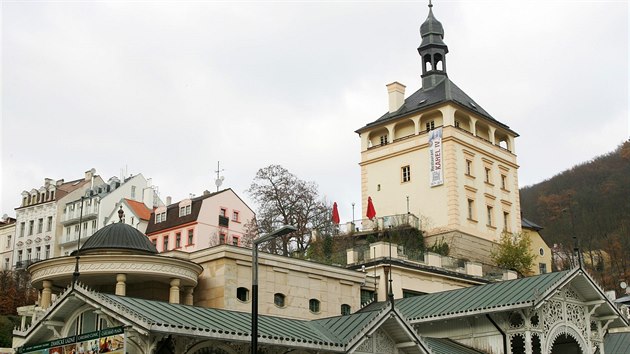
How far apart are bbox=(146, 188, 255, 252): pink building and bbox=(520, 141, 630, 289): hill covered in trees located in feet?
112

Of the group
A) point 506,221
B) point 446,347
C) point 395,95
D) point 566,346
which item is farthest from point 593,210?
point 446,347

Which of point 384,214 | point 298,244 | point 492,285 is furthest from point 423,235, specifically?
point 492,285

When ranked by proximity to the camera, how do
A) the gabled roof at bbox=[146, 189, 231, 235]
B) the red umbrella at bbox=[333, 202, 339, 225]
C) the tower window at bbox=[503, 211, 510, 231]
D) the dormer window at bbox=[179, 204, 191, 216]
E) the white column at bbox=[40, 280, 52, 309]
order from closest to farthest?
the white column at bbox=[40, 280, 52, 309] < the red umbrella at bbox=[333, 202, 339, 225] < the tower window at bbox=[503, 211, 510, 231] < the gabled roof at bbox=[146, 189, 231, 235] < the dormer window at bbox=[179, 204, 191, 216]

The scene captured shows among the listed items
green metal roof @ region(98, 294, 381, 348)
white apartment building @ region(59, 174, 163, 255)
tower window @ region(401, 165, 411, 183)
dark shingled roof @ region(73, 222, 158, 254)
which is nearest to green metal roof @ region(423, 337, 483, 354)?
green metal roof @ region(98, 294, 381, 348)

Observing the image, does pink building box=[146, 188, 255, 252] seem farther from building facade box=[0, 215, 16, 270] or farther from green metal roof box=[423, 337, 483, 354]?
green metal roof box=[423, 337, 483, 354]

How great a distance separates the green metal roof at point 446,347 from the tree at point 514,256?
88.4 ft

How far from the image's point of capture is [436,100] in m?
67.1

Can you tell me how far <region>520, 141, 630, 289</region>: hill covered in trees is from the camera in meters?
90.6

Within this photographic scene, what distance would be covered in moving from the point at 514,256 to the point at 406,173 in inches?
406

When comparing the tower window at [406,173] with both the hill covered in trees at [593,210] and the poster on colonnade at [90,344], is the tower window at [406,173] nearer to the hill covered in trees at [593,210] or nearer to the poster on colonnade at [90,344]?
the hill covered in trees at [593,210]

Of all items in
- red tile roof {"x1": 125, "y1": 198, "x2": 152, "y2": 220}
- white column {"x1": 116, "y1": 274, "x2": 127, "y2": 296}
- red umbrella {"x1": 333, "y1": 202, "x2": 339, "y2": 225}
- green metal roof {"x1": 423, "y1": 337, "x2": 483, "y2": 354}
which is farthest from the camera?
red tile roof {"x1": 125, "y1": 198, "x2": 152, "y2": 220}

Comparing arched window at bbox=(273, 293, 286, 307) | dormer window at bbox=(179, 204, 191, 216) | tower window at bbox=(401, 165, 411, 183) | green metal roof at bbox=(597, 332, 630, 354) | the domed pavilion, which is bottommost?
green metal roof at bbox=(597, 332, 630, 354)

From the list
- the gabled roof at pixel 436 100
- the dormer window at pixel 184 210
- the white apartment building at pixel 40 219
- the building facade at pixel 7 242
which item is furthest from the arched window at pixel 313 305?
the building facade at pixel 7 242

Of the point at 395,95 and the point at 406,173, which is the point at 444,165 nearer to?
the point at 406,173
